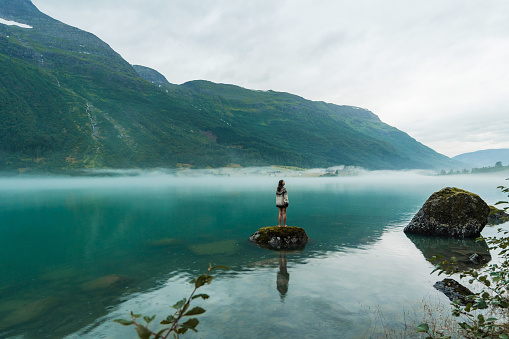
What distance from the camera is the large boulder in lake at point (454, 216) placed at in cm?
2489

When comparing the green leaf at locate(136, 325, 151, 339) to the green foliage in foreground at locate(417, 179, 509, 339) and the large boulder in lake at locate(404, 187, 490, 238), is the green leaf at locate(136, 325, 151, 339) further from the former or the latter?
the large boulder in lake at locate(404, 187, 490, 238)

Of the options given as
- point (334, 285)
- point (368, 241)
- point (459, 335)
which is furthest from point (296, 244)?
point (459, 335)

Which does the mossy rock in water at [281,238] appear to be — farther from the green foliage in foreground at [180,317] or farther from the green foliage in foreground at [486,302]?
the green foliage in foreground at [180,317]

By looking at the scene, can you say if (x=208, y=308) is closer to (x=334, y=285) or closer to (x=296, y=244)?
(x=334, y=285)

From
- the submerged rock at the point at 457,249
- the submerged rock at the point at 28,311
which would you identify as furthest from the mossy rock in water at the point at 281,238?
the submerged rock at the point at 28,311

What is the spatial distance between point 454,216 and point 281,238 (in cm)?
1686

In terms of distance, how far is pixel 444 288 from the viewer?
13.1 metres

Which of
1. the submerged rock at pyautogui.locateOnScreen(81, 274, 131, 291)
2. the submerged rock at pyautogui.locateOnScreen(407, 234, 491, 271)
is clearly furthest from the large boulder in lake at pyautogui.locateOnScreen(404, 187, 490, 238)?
the submerged rock at pyautogui.locateOnScreen(81, 274, 131, 291)

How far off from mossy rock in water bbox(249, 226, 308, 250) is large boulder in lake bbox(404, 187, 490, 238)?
488 inches

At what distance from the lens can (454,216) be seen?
84.9ft

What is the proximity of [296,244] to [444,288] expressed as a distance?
1108 centimetres

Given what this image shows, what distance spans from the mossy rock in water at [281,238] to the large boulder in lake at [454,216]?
1239 centimetres

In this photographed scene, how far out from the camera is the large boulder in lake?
24891 millimetres

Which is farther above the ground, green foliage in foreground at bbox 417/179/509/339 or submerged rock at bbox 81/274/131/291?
green foliage in foreground at bbox 417/179/509/339
